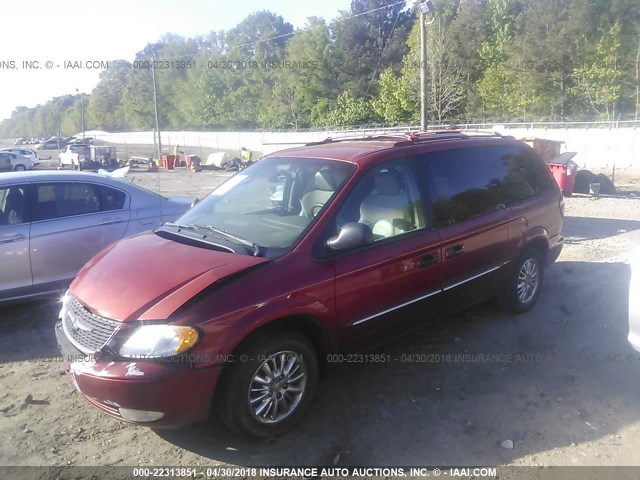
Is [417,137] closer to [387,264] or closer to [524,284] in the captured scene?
[387,264]

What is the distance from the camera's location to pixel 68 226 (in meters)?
5.73

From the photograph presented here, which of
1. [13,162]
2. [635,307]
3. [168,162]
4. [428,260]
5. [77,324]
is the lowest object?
[635,307]

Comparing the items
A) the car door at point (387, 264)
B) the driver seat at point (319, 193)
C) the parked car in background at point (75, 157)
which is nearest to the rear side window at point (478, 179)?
the car door at point (387, 264)

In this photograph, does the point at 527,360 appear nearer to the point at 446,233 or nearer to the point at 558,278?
the point at 446,233

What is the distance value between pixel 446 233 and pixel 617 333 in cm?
214

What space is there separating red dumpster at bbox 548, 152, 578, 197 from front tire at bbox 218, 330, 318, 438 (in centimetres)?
1272

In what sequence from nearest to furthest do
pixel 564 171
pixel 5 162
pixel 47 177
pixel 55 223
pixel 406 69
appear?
pixel 55 223, pixel 47 177, pixel 564 171, pixel 5 162, pixel 406 69

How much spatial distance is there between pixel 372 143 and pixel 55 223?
3.54 metres

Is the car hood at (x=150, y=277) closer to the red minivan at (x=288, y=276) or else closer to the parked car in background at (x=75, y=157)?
the red minivan at (x=288, y=276)

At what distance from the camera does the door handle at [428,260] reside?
13.8ft

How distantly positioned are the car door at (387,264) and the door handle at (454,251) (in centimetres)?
13

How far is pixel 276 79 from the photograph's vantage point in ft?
225

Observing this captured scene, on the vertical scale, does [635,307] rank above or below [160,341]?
below

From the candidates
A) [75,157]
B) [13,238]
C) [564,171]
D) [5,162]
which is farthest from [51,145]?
[13,238]
